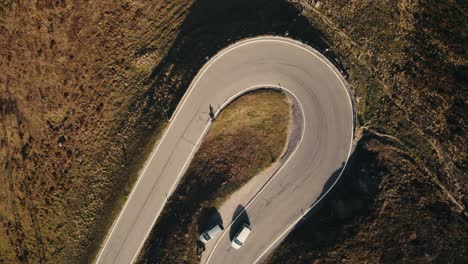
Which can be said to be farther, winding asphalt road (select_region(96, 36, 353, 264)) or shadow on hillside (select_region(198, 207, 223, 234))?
winding asphalt road (select_region(96, 36, 353, 264))

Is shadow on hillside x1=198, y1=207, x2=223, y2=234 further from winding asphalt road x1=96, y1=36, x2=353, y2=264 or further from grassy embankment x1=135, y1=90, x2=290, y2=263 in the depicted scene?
winding asphalt road x1=96, y1=36, x2=353, y2=264

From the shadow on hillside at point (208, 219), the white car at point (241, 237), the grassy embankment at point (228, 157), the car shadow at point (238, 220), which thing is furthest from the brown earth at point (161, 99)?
the shadow on hillside at point (208, 219)

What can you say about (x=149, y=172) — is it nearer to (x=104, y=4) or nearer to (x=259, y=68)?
(x=259, y=68)

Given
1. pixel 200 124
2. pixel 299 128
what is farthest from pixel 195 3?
pixel 299 128

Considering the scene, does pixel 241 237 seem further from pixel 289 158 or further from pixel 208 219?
pixel 289 158

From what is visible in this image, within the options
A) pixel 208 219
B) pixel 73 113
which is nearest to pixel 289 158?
pixel 208 219

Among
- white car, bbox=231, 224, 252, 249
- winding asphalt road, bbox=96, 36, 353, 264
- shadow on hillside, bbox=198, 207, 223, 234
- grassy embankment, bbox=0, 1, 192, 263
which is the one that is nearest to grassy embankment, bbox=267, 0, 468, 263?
winding asphalt road, bbox=96, 36, 353, 264

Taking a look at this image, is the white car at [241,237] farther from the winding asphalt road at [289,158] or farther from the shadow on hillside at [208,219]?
the shadow on hillside at [208,219]
